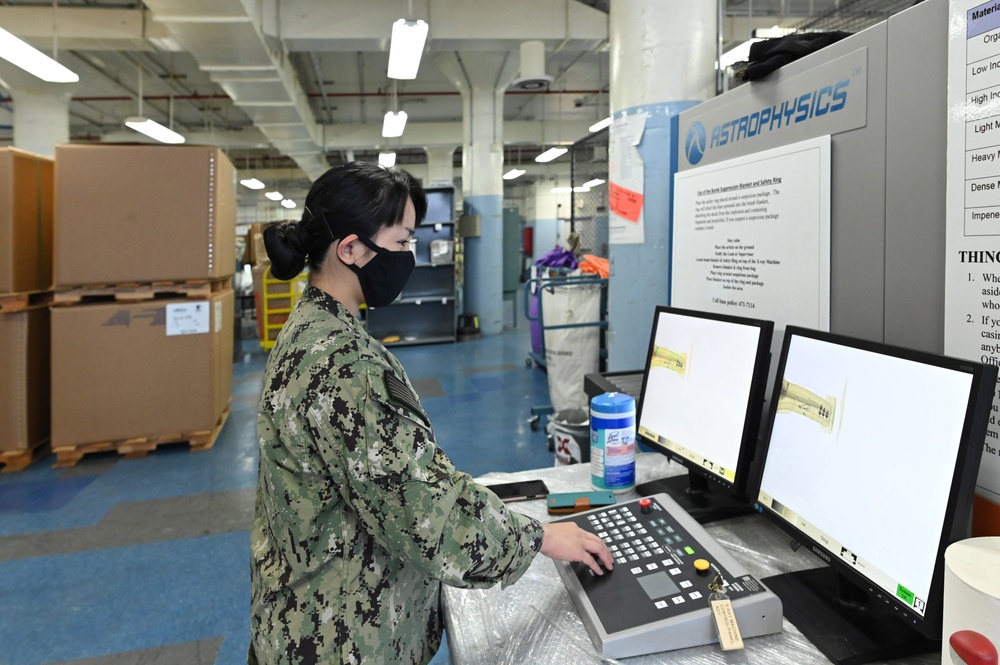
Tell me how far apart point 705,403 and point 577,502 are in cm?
40

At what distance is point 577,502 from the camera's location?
150cm

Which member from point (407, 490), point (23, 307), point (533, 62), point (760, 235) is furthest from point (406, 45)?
point (407, 490)

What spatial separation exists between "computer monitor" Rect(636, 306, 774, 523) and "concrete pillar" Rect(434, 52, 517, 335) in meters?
8.12

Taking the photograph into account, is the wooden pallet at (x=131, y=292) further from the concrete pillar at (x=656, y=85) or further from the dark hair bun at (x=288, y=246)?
the dark hair bun at (x=288, y=246)

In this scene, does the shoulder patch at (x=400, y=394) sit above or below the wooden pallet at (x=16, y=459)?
above

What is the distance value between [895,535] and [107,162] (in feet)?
16.0

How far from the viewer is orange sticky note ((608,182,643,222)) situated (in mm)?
2715

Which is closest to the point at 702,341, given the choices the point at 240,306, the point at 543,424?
the point at 543,424

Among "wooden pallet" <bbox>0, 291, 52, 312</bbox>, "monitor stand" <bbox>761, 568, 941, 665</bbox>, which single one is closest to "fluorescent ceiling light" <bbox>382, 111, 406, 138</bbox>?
"wooden pallet" <bbox>0, 291, 52, 312</bbox>

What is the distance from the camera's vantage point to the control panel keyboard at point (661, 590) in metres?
0.96

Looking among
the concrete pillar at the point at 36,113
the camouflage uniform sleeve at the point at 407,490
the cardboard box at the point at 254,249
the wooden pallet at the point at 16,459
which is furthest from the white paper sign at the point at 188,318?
the concrete pillar at the point at 36,113

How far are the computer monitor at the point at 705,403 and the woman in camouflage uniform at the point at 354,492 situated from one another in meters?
0.40

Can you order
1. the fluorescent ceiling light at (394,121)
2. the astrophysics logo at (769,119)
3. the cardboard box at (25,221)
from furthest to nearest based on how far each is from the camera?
the fluorescent ceiling light at (394,121), the cardboard box at (25,221), the astrophysics logo at (769,119)

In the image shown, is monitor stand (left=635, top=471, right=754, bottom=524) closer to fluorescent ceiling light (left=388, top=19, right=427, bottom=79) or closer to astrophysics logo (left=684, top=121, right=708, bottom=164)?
astrophysics logo (left=684, top=121, right=708, bottom=164)
